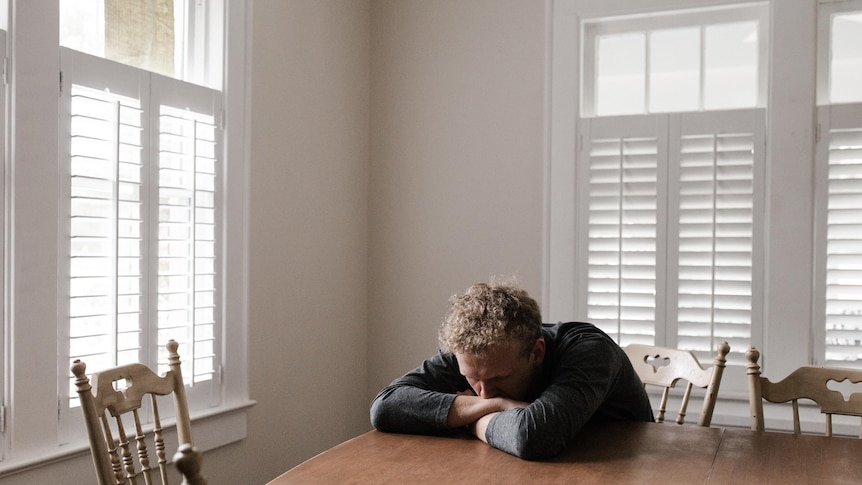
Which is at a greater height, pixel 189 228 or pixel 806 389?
pixel 189 228

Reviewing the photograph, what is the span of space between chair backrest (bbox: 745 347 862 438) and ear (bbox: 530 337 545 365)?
1.93 ft

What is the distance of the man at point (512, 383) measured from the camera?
1807mm

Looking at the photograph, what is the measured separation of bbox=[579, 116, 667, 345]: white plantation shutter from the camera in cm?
339

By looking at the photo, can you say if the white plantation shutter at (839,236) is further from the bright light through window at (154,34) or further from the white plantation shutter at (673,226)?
the bright light through window at (154,34)

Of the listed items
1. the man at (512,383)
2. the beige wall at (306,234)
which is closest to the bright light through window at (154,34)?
the beige wall at (306,234)

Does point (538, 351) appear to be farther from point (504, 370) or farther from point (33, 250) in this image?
point (33, 250)

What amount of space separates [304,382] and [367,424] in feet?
1.99

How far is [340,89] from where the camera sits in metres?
3.62

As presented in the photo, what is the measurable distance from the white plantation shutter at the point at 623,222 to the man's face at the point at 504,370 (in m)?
1.48

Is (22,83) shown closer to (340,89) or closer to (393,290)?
(340,89)

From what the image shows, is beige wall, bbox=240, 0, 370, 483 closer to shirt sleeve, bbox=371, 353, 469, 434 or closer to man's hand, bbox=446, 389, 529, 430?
shirt sleeve, bbox=371, 353, 469, 434

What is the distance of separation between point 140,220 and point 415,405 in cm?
111

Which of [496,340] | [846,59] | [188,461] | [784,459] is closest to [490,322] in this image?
[496,340]

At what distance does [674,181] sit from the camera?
335 centimetres
